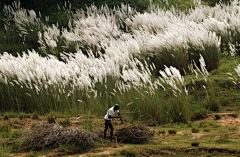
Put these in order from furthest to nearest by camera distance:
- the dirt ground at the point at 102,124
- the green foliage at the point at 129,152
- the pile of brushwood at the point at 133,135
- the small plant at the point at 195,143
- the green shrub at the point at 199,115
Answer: the green shrub at the point at 199,115 → the pile of brushwood at the point at 133,135 → the small plant at the point at 195,143 → the dirt ground at the point at 102,124 → the green foliage at the point at 129,152

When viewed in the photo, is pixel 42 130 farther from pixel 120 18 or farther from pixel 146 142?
pixel 120 18

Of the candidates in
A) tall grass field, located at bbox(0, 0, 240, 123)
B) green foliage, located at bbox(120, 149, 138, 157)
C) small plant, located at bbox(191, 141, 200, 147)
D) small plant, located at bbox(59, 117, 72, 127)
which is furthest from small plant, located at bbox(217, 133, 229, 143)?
small plant, located at bbox(59, 117, 72, 127)

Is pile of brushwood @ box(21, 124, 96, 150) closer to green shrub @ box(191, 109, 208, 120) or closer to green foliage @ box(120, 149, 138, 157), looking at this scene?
green foliage @ box(120, 149, 138, 157)

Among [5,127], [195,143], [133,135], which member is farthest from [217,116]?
[5,127]

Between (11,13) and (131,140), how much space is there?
15.6 m

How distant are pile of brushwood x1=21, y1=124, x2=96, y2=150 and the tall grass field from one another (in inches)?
51.7

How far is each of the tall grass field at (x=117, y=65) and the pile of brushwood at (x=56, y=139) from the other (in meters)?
1.31

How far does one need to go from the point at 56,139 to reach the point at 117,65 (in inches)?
207

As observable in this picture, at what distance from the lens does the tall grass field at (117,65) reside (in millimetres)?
9250

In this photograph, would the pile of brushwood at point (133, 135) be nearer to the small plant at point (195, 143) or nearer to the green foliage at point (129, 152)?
the green foliage at point (129, 152)

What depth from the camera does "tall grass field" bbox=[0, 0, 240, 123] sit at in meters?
9.25

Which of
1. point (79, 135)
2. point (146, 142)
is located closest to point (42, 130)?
point (79, 135)

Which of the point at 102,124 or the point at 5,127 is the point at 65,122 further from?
the point at 5,127

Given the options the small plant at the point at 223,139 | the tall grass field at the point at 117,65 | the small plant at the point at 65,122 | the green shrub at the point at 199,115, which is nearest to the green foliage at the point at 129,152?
the tall grass field at the point at 117,65
